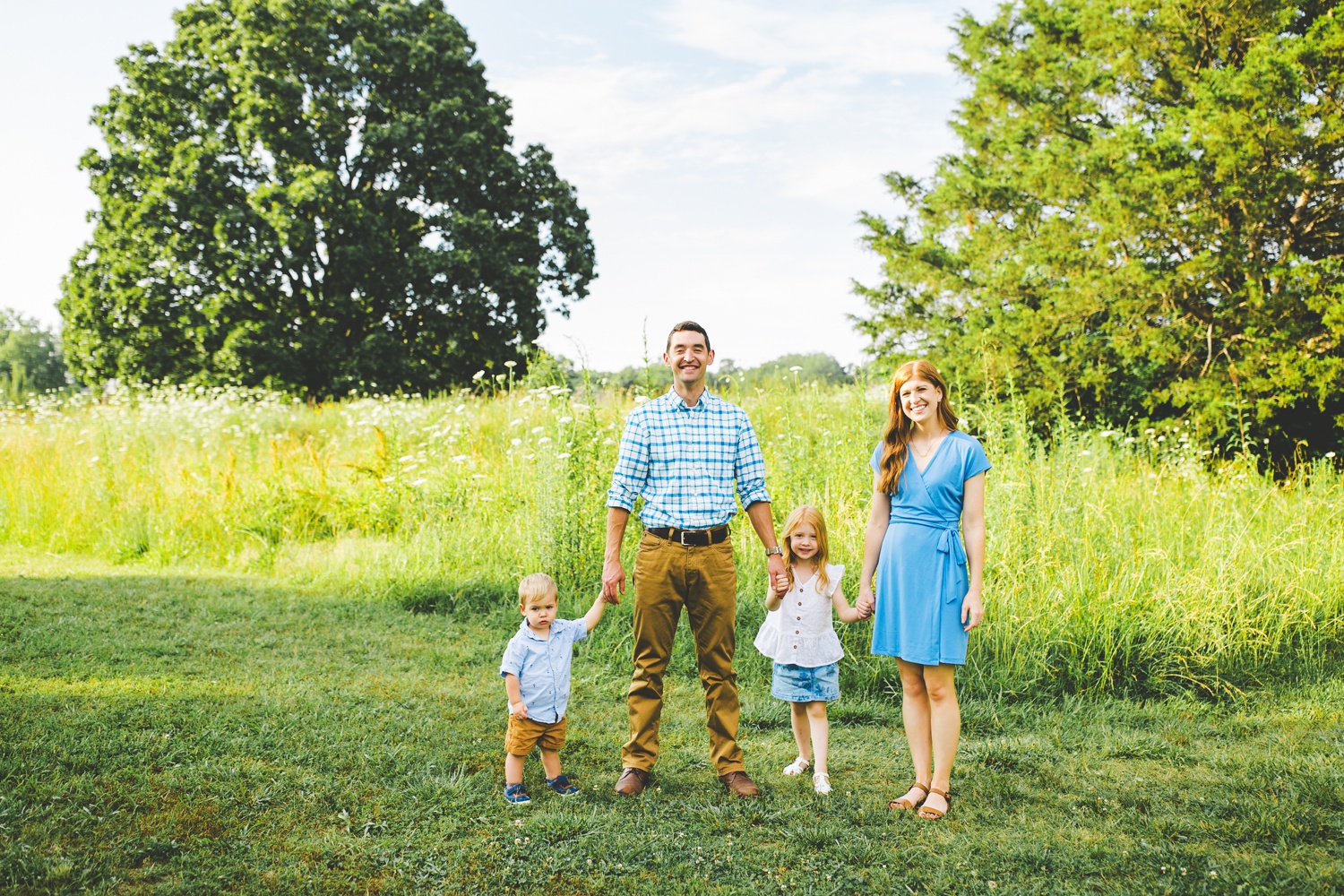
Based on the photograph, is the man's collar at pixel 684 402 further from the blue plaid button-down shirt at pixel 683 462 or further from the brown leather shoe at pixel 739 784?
the brown leather shoe at pixel 739 784

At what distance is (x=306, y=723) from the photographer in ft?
14.5

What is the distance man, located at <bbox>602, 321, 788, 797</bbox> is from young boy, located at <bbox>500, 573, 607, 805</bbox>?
280mm

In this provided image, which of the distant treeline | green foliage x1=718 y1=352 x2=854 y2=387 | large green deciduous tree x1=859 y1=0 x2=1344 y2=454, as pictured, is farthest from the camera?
large green deciduous tree x1=859 y1=0 x2=1344 y2=454

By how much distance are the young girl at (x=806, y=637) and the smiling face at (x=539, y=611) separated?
997mm

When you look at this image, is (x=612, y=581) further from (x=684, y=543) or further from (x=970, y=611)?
(x=970, y=611)

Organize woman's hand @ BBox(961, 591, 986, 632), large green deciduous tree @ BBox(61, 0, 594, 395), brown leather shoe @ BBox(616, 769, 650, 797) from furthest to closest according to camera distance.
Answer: large green deciduous tree @ BBox(61, 0, 594, 395)
brown leather shoe @ BBox(616, 769, 650, 797)
woman's hand @ BBox(961, 591, 986, 632)

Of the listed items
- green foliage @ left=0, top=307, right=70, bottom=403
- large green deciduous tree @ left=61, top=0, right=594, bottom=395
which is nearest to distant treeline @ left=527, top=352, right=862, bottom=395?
large green deciduous tree @ left=61, top=0, right=594, bottom=395

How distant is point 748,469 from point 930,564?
36.7 inches

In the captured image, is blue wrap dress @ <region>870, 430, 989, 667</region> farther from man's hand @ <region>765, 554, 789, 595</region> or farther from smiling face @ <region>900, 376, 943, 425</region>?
man's hand @ <region>765, 554, 789, 595</region>

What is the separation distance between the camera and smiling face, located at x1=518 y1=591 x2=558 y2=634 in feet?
12.4

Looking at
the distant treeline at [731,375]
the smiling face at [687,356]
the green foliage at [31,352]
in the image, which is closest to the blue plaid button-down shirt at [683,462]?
the smiling face at [687,356]

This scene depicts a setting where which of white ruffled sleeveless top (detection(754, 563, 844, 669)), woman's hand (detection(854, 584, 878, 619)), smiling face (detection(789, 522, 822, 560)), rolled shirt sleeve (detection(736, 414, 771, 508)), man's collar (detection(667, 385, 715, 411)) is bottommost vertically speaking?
white ruffled sleeveless top (detection(754, 563, 844, 669))

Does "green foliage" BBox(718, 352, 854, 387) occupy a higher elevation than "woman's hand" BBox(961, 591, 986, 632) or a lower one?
higher

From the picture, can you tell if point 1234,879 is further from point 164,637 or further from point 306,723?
point 164,637
